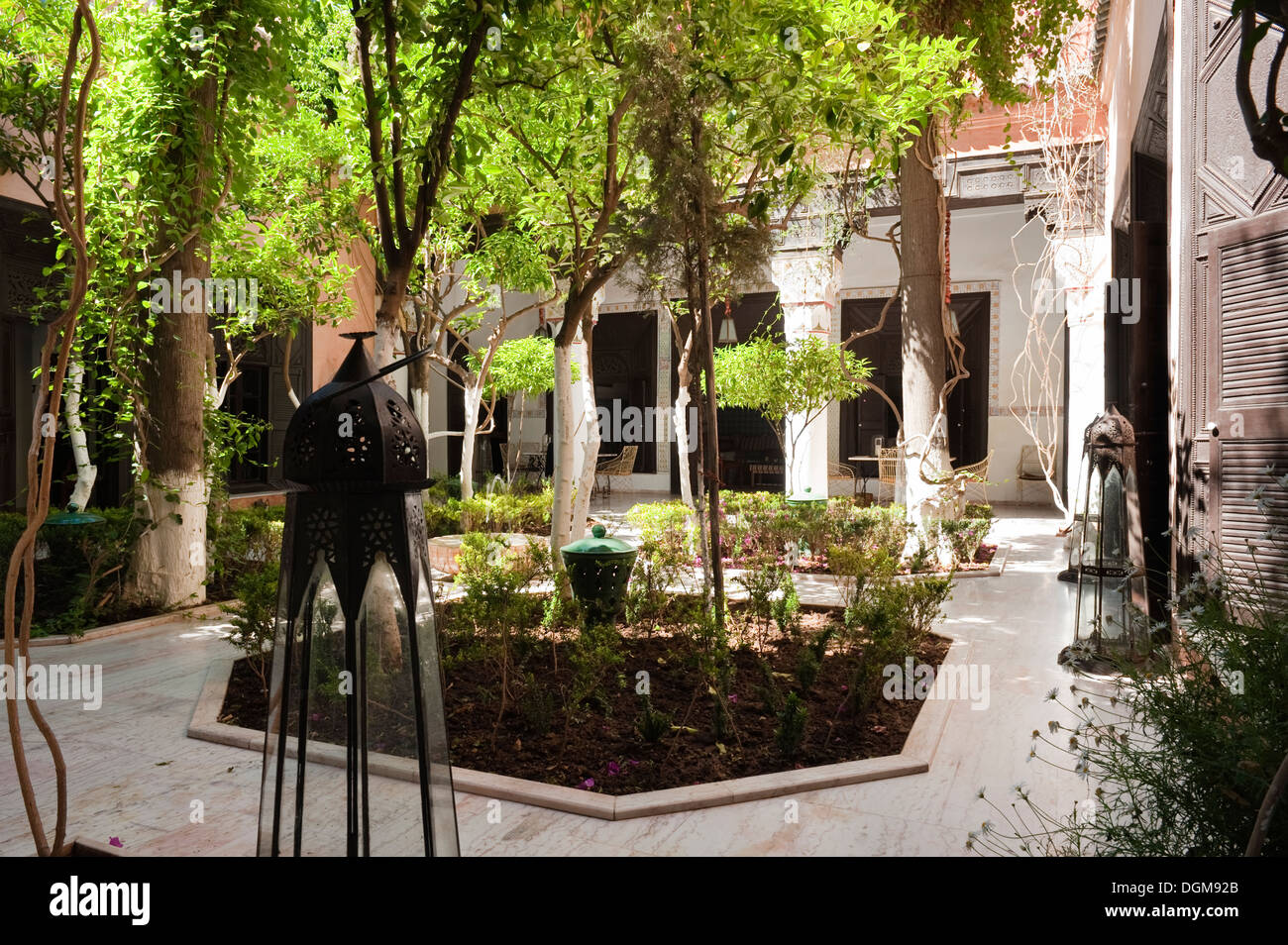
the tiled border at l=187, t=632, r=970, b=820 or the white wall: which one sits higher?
the white wall

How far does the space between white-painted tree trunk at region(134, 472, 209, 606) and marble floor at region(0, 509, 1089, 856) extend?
1.36 meters

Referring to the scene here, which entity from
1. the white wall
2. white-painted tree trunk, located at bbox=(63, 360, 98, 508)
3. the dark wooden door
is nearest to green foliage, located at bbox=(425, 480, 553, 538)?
white-painted tree trunk, located at bbox=(63, 360, 98, 508)

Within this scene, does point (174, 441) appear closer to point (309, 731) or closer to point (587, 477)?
point (587, 477)

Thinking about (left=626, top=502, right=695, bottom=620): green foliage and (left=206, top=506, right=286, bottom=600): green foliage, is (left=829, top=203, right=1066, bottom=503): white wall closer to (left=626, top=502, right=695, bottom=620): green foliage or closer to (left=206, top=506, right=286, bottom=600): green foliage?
(left=626, top=502, right=695, bottom=620): green foliage

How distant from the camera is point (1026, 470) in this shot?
14.6 m

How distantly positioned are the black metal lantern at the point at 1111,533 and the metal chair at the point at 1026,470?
1046 cm

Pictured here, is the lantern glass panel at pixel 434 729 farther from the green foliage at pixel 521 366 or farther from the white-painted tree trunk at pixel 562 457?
the green foliage at pixel 521 366

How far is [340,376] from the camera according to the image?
62.9 inches

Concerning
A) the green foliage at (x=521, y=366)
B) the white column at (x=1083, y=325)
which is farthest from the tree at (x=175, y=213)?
the white column at (x=1083, y=325)

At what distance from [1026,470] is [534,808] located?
524 inches

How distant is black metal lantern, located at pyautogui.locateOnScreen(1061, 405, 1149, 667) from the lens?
4.34 m
